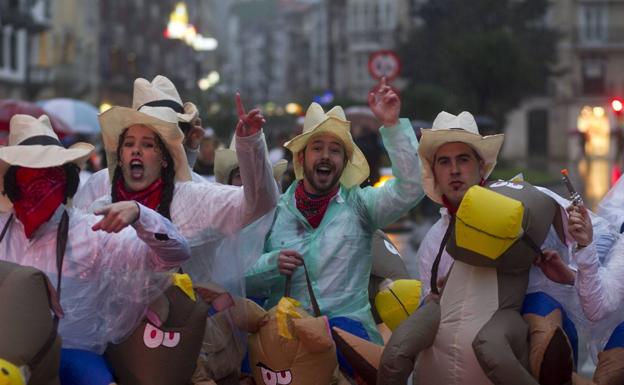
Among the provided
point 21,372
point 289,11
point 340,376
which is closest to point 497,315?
point 340,376

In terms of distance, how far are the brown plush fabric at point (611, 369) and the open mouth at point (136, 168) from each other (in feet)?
7.52

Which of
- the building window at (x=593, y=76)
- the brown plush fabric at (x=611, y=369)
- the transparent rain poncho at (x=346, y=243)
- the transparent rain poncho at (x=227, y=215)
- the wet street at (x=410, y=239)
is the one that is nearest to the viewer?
the transparent rain poncho at (x=227, y=215)

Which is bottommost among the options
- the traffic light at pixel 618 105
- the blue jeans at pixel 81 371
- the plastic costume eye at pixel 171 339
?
the blue jeans at pixel 81 371

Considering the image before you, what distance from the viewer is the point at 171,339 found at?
18.7ft

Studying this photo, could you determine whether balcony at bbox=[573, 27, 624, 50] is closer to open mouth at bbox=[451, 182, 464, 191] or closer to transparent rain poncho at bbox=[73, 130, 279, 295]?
open mouth at bbox=[451, 182, 464, 191]

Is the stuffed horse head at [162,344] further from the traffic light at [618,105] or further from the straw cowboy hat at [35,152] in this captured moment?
the traffic light at [618,105]

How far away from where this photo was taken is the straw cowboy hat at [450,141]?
6109 mm

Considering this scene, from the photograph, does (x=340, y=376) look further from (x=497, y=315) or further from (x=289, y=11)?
(x=289, y=11)

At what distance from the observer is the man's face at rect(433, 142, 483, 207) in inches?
242

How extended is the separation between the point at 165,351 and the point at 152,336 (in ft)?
0.29

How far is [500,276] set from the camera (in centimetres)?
576

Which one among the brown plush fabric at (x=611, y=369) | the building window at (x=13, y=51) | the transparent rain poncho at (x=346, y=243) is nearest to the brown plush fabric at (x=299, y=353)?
the transparent rain poncho at (x=346, y=243)

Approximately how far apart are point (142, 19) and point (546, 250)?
3403 inches

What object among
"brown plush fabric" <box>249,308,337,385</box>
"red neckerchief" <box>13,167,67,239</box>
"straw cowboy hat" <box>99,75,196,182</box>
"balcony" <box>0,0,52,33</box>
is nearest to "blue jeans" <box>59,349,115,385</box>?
"red neckerchief" <box>13,167,67,239</box>
